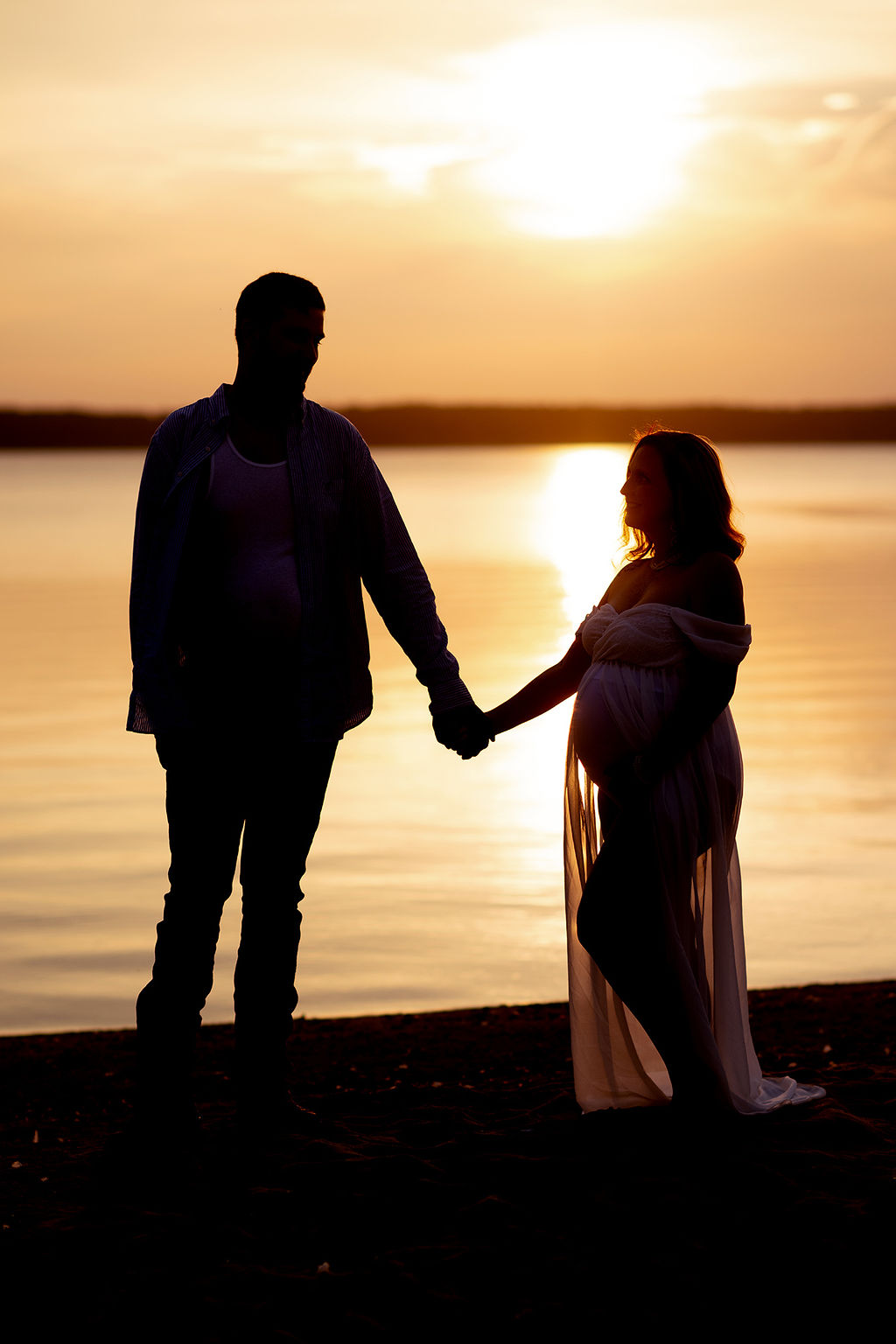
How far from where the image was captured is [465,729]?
15.9 feet

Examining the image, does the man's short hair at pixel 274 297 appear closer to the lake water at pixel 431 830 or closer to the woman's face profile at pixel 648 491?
the woman's face profile at pixel 648 491

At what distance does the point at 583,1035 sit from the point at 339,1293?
1.36 metres

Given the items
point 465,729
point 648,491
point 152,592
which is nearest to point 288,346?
point 152,592

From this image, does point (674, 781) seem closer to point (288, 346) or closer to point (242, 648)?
point (242, 648)

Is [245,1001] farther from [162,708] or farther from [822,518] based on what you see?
[822,518]

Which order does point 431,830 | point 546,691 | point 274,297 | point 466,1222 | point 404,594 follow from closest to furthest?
point 466,1222 < point 274,297 < point 404,594 < point 546,691 < point 431,830

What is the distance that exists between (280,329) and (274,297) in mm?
84

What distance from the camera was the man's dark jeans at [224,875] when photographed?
4.22 meters

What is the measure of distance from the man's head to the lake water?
3.21 metres

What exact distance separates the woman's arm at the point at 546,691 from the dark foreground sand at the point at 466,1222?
1151mm

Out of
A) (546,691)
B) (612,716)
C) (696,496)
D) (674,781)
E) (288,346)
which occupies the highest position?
(288,346)

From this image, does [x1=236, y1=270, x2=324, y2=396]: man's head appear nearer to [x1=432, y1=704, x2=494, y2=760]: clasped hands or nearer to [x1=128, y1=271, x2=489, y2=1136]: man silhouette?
[x1=128, y1=271, x2=489, y2=1136]: man silhouette

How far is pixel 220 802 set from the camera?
4230 millimetres

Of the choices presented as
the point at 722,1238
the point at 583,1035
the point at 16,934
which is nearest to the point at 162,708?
the point at 583,1035
